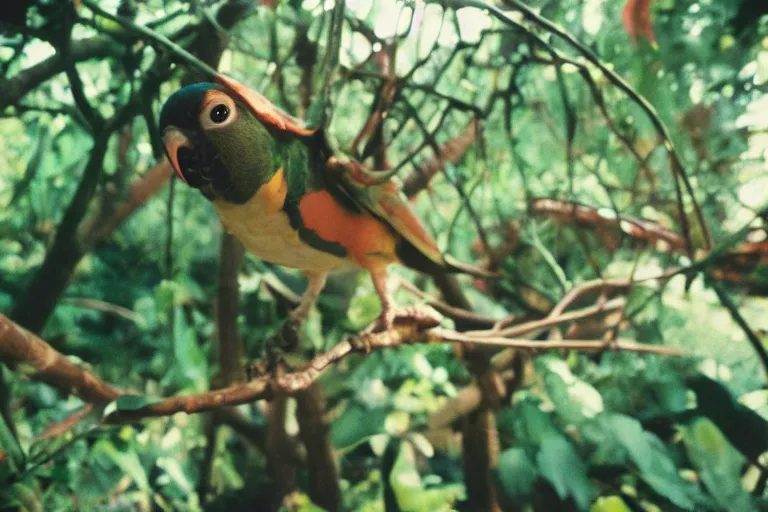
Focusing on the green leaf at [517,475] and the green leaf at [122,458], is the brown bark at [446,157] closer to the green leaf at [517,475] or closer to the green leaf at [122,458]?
the green leaf at [517,475]

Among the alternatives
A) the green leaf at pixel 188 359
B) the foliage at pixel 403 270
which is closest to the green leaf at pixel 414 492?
the foliage at pixel 403 270

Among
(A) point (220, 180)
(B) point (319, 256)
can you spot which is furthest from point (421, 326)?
(A) point (220, 180)

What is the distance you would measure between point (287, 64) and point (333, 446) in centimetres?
68

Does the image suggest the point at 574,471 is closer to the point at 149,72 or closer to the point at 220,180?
the point at 220,180

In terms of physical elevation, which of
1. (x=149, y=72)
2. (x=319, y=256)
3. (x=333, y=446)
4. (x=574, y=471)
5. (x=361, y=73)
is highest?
(x=149, y=72)

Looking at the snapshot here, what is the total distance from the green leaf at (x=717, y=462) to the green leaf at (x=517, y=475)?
0.24 metres

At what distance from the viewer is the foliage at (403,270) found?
0.80m

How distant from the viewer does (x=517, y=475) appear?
86cm

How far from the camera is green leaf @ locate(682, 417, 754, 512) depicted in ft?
2.52

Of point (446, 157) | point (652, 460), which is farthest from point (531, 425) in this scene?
point (446, 157)

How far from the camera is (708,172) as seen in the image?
1013 mm

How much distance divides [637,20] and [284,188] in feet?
2.22

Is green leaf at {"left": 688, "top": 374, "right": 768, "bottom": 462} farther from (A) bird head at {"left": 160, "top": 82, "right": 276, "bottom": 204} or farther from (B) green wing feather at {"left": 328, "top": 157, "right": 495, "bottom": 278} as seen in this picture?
(A) bird head at {"left": 160, "top": 82, "right": 276, "bottom": 204}

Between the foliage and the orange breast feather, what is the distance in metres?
0.09
